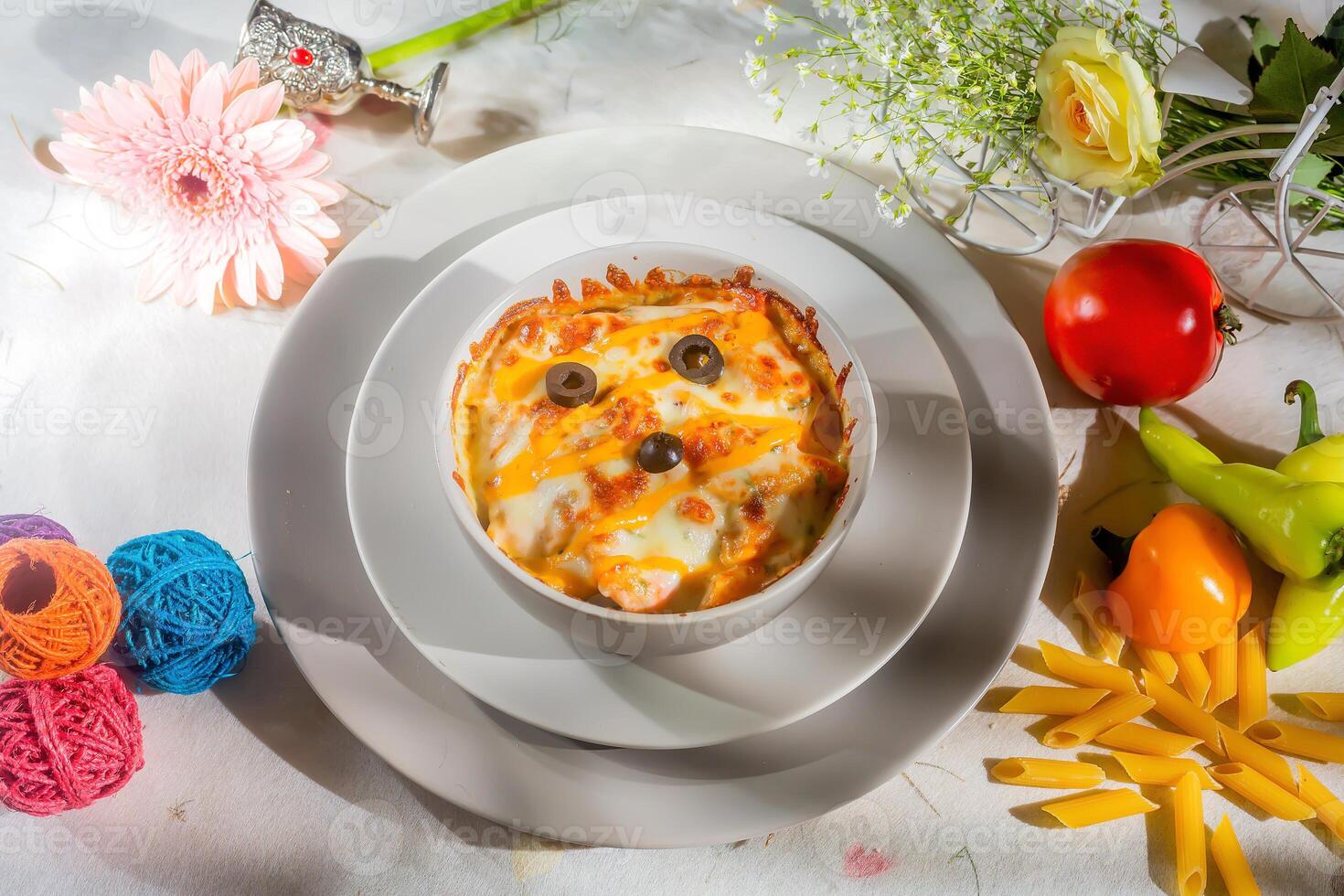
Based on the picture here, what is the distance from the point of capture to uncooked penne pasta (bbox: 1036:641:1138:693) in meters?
1.72

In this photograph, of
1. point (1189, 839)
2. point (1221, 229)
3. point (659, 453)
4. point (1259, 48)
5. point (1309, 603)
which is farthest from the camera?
point (1221, 229)

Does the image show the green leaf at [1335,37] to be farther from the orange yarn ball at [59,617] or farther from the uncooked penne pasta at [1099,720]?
the orange yarn ball at [59,617]

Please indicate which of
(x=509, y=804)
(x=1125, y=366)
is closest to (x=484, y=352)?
(x=509, y=804)

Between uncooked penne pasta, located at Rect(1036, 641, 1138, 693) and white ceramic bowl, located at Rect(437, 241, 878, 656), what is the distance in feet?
1.71

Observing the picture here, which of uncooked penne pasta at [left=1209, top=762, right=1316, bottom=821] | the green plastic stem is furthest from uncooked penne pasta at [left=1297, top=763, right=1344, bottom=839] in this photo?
the green plastic stem

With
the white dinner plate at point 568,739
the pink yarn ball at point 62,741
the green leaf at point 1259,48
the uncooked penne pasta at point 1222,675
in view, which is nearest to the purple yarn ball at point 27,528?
the pink yarn ball at point 62,741

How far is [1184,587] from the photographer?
1.70 metres

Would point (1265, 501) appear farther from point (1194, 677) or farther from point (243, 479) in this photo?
point (243, 479)

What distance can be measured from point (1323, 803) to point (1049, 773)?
481mm

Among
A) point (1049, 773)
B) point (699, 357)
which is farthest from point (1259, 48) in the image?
point (1049, 773)

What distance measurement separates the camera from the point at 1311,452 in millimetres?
1786

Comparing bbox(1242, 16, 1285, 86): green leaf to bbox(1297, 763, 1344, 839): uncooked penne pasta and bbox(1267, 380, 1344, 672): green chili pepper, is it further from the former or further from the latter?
bbox(1297, 763, 1344, 839): uncooked penne pasta

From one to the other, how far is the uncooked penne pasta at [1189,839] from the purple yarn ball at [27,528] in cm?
194

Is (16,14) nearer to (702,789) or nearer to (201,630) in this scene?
(201,630)
